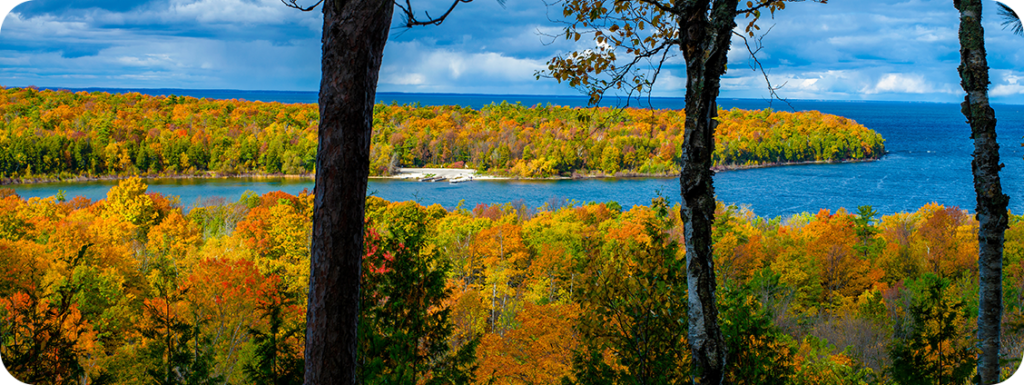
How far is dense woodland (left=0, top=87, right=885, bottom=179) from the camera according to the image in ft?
244

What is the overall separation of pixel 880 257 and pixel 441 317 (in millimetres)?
24808

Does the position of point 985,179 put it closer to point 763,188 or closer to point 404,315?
point 404,315

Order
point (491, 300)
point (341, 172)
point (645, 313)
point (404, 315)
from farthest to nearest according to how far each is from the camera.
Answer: point (491, 300) → point (404, 315) → point (645, 313) → point (341, 172)

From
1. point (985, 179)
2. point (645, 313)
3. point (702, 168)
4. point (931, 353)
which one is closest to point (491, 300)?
point (931, 353)

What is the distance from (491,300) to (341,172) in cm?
1883

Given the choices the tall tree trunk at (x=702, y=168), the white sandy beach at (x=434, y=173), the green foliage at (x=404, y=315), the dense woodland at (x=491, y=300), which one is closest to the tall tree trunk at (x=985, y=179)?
the dense woodland at (x=491, y=300)

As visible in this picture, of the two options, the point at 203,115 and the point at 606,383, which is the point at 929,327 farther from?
the point at 203,115

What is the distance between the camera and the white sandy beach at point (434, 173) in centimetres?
7706

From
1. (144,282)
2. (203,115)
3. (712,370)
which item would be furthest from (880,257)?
(203,115)

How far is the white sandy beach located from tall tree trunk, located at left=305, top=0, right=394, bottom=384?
73.5 meters

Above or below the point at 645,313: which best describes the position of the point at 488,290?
below

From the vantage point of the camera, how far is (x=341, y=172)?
8.68ft

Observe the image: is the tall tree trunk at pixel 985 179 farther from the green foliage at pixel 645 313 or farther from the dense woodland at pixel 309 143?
the dense woodland at pixel 309 143

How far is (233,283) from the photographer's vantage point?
1496 cm
